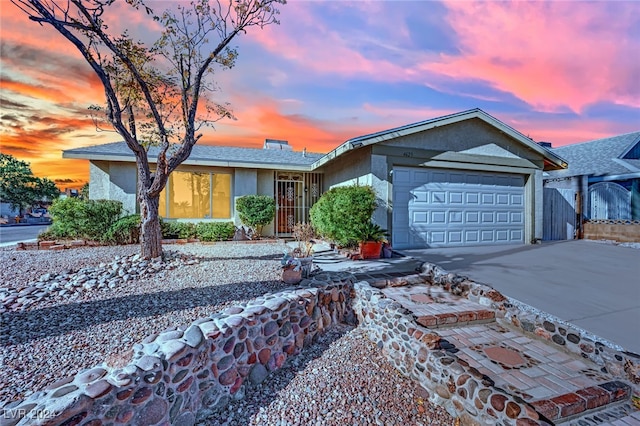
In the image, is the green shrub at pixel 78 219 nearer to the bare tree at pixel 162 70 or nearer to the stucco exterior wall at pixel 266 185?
the bare tree at pixel 162 70

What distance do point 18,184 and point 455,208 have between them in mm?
34598

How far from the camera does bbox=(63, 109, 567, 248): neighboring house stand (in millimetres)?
8039

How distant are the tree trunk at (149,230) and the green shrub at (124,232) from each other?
3299 mm

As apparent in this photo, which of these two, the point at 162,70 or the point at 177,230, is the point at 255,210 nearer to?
the point at 177,230

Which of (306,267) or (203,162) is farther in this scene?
(203,162)

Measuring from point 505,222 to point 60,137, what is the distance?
14009 millimetres

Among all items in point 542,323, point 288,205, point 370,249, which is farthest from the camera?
point 288,205

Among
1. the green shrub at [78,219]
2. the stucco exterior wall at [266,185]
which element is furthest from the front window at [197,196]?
the green shrub at [78,219]

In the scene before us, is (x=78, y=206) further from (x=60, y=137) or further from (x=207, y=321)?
(x=207, y=321)

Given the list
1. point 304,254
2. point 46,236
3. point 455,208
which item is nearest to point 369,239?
point 304,254

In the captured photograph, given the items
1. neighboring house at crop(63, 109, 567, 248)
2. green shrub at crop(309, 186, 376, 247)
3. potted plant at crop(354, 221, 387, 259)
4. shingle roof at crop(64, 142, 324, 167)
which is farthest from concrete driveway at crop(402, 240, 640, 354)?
shingle roof at crop(64, 142, 324, 167)

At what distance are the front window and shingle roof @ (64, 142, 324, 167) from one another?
803 mm

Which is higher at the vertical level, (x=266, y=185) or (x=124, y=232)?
(x=266, y=185)

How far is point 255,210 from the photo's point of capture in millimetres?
10086
